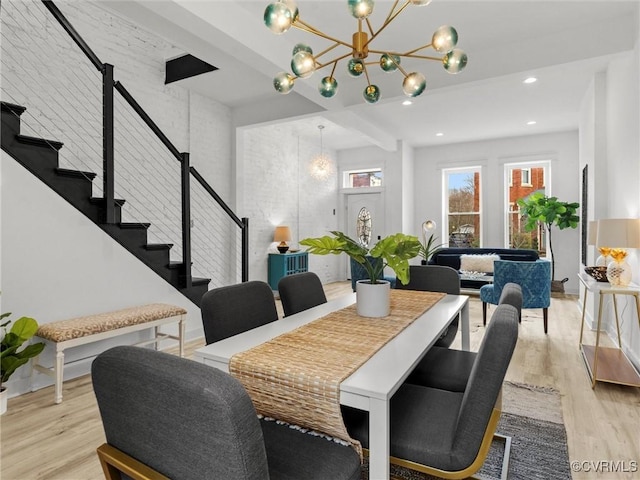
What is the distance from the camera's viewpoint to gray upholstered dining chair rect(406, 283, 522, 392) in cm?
173

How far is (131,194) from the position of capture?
382 centimetres

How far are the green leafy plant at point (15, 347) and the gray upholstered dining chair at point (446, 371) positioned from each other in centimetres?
237

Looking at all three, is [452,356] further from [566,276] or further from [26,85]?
[566,276]

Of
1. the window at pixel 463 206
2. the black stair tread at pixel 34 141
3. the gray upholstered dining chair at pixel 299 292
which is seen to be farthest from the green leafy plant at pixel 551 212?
the black stair tread at pixel 34 141

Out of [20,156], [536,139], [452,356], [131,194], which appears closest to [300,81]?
[131,194]

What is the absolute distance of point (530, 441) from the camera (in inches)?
78.8

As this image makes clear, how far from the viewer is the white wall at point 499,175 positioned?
21.7ft

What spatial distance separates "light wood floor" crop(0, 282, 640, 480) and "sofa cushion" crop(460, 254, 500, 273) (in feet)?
9.52

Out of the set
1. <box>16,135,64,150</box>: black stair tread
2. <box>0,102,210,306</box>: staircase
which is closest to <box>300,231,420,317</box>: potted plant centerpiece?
<box>0,102,210,306</box>: staircase

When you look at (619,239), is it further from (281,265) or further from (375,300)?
(281,265)

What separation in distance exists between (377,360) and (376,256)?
2.13 ft

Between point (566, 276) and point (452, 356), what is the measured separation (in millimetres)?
5956

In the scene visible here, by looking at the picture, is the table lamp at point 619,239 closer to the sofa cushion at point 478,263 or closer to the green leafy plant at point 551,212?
the sofa cushion at point 478,263

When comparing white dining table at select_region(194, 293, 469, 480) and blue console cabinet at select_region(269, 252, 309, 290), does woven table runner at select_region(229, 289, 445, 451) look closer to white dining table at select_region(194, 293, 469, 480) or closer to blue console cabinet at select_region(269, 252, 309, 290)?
white dining table at select_region(194, 293, 469, 480)
